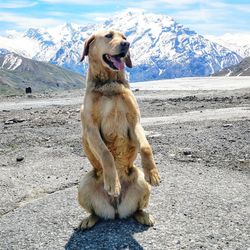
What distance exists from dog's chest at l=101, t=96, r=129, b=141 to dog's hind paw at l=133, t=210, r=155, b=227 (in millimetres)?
1406

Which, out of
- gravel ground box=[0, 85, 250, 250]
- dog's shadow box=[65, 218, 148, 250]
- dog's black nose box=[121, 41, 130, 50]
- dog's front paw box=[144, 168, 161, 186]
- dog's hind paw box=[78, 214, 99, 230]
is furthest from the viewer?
dog's hind paw box=[78, 214, 99, 230]

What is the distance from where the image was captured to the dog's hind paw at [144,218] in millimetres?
7305

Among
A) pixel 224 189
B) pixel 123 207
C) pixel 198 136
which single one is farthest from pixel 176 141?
pixel 123 207

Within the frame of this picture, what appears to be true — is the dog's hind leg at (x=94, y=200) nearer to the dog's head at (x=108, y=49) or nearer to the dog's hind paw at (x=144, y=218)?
the dog's hind paw at (x=144, y=218)

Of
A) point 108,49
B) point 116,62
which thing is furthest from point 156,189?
point 108,49

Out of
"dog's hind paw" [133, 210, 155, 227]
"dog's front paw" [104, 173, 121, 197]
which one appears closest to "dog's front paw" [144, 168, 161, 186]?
"dog's front paw" [104, 173, 121, 197]

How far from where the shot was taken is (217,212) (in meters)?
7.92

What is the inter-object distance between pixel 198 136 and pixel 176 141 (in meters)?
1.08

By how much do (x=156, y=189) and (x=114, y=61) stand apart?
3519 mm

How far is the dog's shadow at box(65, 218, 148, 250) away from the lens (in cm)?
677

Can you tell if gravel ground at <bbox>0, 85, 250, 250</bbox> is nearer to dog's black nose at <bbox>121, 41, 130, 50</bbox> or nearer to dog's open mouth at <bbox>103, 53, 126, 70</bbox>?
dog's open mouth at <bbox>103, 53, 126, 70</bbox>

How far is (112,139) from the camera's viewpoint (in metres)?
6.89

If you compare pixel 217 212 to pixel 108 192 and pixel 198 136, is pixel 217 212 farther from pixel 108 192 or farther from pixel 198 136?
pixel 198 136

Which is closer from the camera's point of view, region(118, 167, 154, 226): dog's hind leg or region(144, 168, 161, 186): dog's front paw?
region(144, 168, 161, 186): dog's front paw
